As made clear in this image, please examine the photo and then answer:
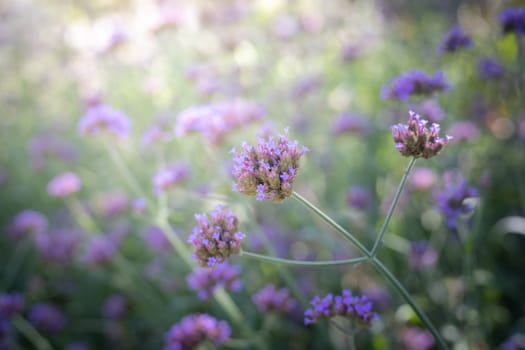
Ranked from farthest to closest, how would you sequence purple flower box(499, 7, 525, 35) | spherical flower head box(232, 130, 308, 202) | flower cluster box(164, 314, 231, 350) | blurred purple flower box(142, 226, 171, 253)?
blurred purple flower box(142, 226, 171, 253) → purple flower box(499, 7, 525, 35) → flower cluster box(164, 314, 231, 350) → spherical flower head box(232, 130, 308, 202)

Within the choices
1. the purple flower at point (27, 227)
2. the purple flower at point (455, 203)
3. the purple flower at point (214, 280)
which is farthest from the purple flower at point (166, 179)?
the purple flower at point (27, 227)

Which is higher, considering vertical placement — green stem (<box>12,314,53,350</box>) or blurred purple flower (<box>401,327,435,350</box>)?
blurred purple flower (<box>401,327,435,350</box>)

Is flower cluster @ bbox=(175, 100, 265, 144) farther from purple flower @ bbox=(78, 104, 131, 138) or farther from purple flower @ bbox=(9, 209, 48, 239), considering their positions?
purple flower @ bbox=(9, 209, 48, 239)

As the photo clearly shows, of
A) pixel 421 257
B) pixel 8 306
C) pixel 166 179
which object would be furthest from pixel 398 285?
pixel 8 306

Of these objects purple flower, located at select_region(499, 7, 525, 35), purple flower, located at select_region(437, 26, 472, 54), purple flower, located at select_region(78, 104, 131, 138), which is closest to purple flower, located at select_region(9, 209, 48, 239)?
purple flower, located at select_region(78, 104, 131, 138)

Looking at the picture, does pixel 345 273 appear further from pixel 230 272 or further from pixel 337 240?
pixel 230 272

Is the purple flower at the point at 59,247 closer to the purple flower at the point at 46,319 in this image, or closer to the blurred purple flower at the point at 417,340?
the purple flower at the point at 46,319

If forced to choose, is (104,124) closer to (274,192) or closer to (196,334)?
(196,334)
